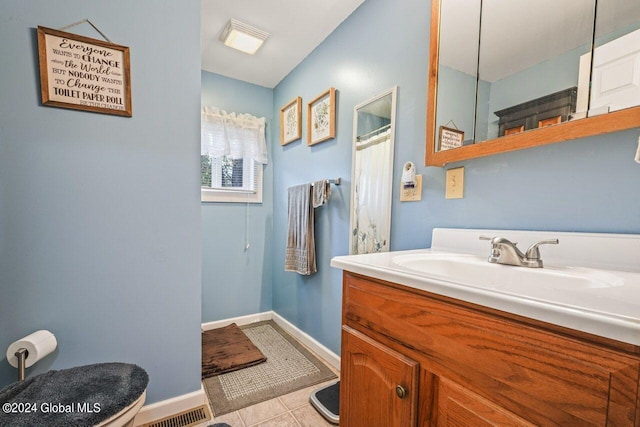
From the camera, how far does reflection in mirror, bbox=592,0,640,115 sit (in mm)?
697

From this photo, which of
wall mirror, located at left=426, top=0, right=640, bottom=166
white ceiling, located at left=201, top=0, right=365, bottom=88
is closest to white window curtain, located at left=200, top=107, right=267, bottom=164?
white ceiling, located at left=201, top=0, right=365, bottom=88

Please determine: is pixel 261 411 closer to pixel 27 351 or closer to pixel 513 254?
pixel 27 351

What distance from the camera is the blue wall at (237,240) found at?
2402 mm

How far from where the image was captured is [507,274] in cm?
74

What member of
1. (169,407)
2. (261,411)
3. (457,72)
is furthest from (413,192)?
(169,407)

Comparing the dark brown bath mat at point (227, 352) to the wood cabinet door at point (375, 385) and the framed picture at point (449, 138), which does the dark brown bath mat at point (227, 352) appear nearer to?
the wood cabinet door at point (375, 385)

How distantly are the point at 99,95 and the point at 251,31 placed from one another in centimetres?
115

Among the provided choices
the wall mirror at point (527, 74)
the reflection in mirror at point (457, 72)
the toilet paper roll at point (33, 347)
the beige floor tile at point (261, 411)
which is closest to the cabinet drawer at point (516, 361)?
the wall mirror at point (527, 74)

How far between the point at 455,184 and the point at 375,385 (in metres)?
0.83

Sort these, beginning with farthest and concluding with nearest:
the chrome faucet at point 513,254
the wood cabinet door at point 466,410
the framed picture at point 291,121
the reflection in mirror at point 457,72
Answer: the framed picture at point 291,121
the reflection in mirror at point 457,72
the chrome faucet at point 513,254
the wood cabinet door at point 466,410

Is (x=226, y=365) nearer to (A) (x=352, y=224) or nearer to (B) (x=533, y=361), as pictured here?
(A) (x=352, y=224)

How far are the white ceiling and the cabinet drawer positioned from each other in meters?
1.79

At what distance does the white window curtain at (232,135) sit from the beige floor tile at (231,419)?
1.91 meters

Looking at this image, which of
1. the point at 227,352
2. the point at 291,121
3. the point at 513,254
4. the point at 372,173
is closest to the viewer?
the point at 513,254
